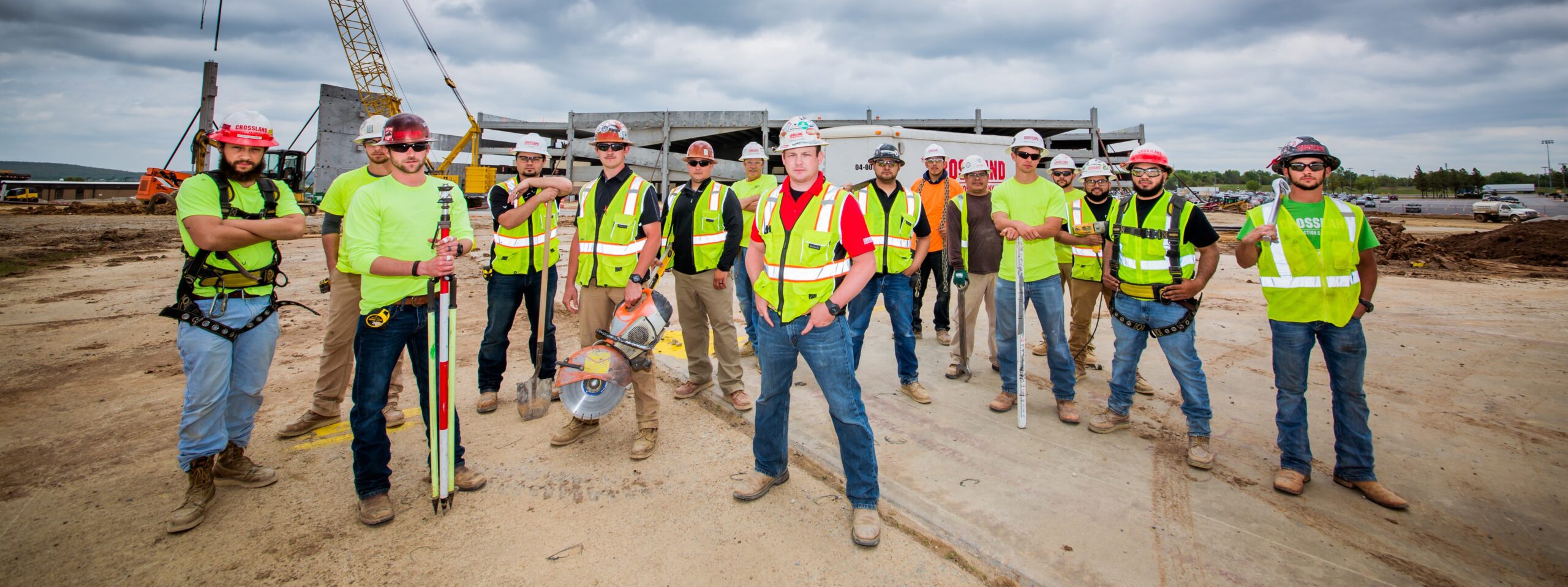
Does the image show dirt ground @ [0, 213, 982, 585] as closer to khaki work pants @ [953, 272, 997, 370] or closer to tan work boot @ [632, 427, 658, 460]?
tan work boot @ [632, 427, 658, 460]

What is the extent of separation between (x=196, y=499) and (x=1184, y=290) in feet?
17.4

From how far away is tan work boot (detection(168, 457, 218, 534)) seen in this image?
2.88 metres

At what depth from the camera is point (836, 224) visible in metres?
2.84

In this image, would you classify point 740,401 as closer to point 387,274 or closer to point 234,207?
point 387,274

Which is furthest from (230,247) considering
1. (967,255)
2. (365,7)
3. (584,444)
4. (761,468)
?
(365,7)

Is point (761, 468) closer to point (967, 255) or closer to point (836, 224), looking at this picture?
point (836, 224)

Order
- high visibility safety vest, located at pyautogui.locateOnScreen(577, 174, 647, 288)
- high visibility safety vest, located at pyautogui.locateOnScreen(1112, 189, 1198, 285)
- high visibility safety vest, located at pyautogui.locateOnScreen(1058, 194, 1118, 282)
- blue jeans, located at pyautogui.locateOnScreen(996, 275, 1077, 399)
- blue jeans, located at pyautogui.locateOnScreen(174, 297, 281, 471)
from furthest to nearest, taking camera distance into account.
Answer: high visibility safety vest, located at pyautogui.locateOnScreen(1058, 194, 1118, 282)
blue jeans, located at pyautogui.locateOnScreen(996, 275, 1077, 399)
high visibility safety vest, located at pyautogui.locateOnScreen(577, 174, 647, 288)
high visibility safety vest, located at pyautogui.locateOnScreen(1112, 189, 1198, 285)
blue jeans, located at pyautogui.locateOnScreen(174, 297, 281, 471)

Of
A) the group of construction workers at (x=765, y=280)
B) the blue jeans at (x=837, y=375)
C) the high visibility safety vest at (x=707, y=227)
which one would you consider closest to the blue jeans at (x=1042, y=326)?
the group of construction workers at (x=765, y=280)

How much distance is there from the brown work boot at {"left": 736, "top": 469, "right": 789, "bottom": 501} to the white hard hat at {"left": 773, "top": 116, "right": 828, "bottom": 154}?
1.66 metres

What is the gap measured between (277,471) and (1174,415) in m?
5.65

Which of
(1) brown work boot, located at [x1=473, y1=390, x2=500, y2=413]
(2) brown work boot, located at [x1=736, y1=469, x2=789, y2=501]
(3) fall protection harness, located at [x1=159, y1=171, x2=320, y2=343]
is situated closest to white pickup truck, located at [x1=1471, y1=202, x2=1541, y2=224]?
(2) brown work boot, located at [x1=736, y1=469, x2=789, y2=501]

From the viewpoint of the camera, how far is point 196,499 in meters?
2.99

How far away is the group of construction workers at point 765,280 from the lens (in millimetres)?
2934

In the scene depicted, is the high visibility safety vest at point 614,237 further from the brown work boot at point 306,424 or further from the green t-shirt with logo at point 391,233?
the brown work boot at point 306,424
